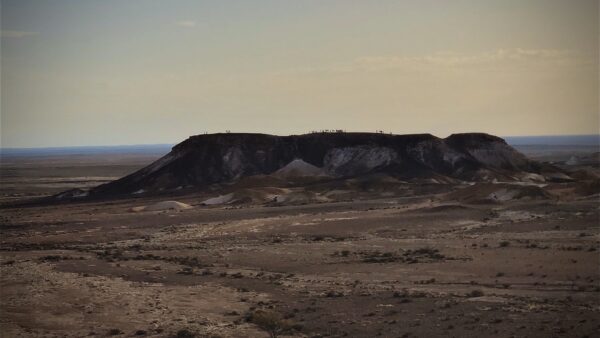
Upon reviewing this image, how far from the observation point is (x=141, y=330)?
18.9 metres

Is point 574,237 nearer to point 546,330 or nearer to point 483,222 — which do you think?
point 483,222

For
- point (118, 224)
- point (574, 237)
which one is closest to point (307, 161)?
point (118, 224)

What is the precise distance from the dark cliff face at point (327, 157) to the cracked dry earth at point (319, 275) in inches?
1108

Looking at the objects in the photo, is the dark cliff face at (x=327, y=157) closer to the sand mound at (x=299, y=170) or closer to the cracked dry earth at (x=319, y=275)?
the sand mound at (x=299, y=170)

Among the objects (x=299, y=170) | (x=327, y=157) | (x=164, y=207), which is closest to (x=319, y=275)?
(x=164, y=207)

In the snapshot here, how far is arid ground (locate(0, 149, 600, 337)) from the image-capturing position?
19.1 meters

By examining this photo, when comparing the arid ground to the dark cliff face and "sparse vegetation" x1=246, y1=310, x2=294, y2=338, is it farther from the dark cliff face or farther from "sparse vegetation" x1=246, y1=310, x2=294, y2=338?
the dark cliff face

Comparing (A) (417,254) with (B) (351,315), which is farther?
(A) (417,254)

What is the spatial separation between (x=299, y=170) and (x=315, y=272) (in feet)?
163

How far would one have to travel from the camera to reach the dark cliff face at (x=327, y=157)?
77.5 m

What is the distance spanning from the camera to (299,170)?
77.2 m

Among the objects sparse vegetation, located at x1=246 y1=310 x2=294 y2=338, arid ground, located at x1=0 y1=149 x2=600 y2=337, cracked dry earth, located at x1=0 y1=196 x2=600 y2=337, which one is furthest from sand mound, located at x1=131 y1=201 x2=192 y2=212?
sparse vegetation, located at x1=246 y1=310 x2=294 y2=338

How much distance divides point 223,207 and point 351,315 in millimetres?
39564

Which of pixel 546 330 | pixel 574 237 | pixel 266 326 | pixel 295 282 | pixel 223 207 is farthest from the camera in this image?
pixel 223 207
